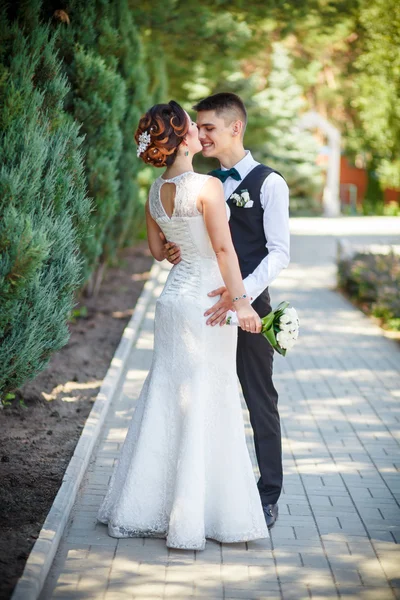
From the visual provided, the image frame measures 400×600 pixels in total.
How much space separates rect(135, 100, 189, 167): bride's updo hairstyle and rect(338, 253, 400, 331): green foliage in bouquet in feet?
26.8

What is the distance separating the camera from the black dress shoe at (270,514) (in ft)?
16.5

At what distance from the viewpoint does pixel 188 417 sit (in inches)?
182

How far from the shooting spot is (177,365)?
471 cm

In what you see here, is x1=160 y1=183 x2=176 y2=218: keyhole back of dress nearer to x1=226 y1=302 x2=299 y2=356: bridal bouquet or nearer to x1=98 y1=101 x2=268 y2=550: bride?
x1=98 y1=101 x2=268 y2=550: bride

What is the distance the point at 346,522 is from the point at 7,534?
214 centimetres

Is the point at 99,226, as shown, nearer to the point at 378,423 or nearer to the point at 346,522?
the point at 378,423

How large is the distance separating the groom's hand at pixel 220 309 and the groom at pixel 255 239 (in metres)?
0.04

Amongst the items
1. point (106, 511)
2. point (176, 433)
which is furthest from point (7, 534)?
point (176, 433)

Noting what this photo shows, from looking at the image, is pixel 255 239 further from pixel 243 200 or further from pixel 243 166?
pixel 243 166

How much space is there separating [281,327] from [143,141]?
132 cm

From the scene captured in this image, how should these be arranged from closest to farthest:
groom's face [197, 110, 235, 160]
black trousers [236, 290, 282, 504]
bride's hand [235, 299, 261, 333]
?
bride's hand [235, 299, 261, 333], groom's face [197, 110, 235, 160], black trousers [236, 290, 282, 504]

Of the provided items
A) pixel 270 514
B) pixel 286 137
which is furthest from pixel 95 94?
pixel 286 137

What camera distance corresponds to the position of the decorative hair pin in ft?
14.6

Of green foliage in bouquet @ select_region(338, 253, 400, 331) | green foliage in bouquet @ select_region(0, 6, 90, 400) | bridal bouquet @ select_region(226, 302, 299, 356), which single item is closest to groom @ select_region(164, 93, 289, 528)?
bridal bouquet @ select_region(226, 302, 299, 356)
